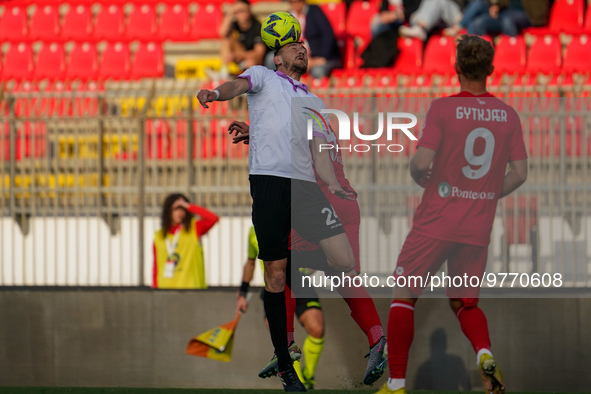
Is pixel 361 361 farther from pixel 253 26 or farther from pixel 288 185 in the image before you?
pixel 253 26

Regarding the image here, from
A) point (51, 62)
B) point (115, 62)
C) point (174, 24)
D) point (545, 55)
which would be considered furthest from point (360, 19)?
point (51, 62)

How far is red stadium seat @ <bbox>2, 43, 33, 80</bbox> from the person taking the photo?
12.6 metres

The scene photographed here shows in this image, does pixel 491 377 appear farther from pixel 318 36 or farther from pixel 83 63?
pixel 83 63

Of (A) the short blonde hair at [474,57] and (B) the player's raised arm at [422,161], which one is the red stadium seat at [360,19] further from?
(B) the player's raised arm at [422,161]

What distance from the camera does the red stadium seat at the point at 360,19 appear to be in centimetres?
1245

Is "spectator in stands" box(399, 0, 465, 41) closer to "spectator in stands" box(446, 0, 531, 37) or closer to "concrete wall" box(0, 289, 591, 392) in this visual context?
"spectator in stands" box(446, 0, 531, 37)

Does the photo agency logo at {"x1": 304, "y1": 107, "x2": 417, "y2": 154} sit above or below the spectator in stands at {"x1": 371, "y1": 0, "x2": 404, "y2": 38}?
below

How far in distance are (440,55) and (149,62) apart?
3.69 m

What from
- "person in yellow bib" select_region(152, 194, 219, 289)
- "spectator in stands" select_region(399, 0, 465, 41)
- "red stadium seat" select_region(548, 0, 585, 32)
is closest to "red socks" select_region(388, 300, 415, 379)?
"person in yellow bib" select_region(152, 194, 219, 289)

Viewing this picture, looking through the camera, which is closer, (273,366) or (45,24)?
(273,366)

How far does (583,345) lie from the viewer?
7.67 meters

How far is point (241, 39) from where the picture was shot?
1177 centimetres

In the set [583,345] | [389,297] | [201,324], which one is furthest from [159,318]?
[583,345]

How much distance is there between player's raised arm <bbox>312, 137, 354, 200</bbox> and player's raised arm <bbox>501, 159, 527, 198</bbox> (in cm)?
78
